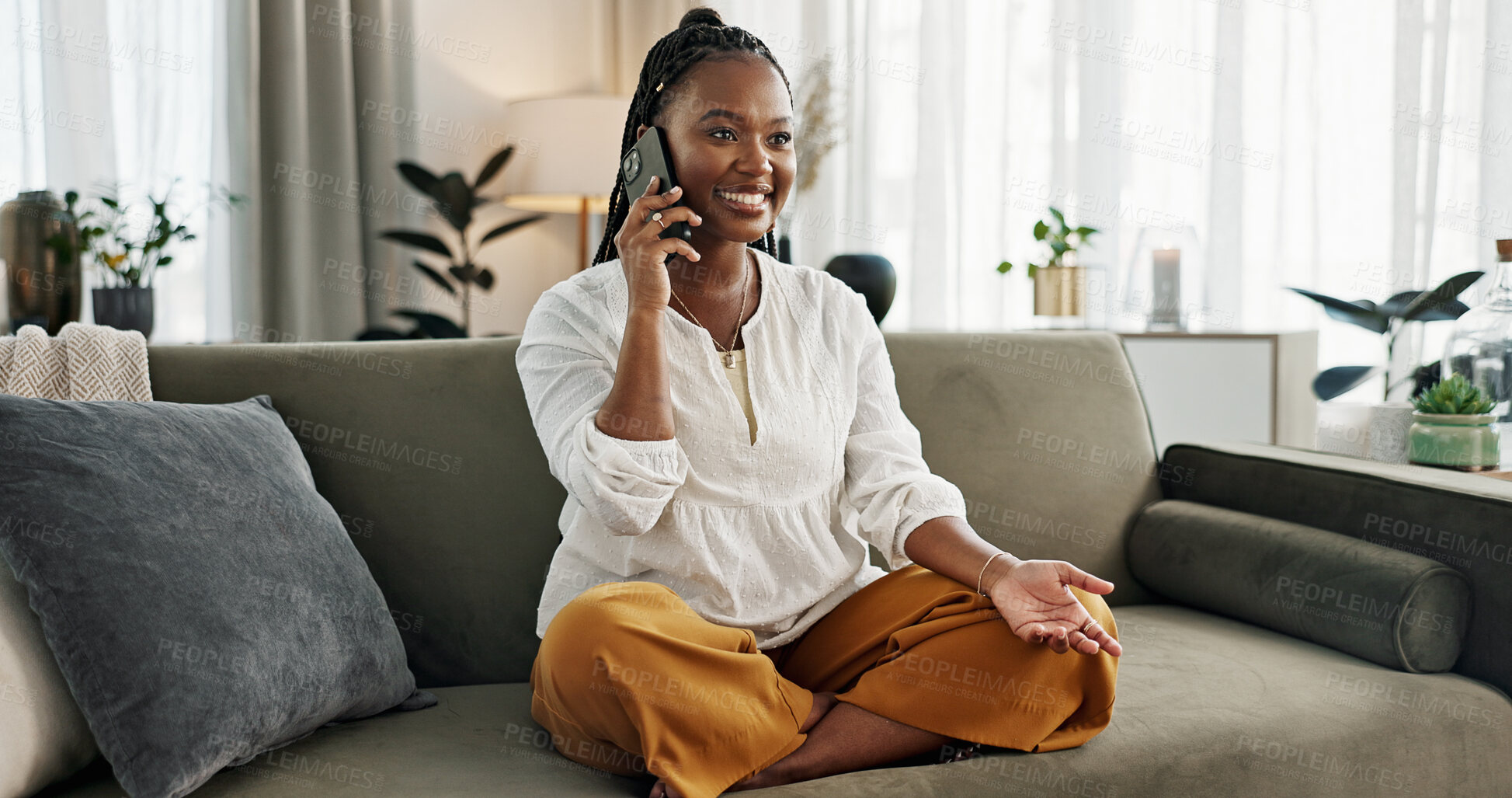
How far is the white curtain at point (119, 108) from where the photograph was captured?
2.85 meters

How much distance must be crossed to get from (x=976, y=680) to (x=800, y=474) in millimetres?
319

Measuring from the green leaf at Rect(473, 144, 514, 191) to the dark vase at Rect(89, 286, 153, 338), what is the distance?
1180mm

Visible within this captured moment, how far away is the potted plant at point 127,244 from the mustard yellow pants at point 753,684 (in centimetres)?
179

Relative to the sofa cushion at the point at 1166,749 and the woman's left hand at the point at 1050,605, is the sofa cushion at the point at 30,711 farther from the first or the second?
the woman's left hand at the point at 1050,605

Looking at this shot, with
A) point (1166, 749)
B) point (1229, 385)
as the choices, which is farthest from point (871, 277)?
point (1166, 749)

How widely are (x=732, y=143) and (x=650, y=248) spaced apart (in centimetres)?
17

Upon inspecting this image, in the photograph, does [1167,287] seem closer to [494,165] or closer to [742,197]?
[742,197]

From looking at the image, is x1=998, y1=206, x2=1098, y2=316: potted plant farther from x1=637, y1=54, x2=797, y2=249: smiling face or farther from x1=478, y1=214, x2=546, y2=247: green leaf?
x1=478, y1=214, x2=546, y2=247: green leaf

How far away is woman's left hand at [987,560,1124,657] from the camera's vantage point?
1064 millimetres

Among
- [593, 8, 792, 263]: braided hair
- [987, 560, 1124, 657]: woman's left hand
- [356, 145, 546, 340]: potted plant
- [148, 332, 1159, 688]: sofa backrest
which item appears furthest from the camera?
[356, 145, 546, 340]: potted plant

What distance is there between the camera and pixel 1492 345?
1.75 meters

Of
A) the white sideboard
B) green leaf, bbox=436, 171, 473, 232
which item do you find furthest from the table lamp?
the white sideboard

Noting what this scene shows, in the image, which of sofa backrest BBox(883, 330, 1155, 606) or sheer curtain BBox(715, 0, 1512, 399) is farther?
sheer curtain BBox(715, 0, 1512, 399)

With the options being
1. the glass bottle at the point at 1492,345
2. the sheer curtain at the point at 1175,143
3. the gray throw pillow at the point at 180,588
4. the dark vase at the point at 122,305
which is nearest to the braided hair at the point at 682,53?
the gray throw pillow at the point at 180,588
